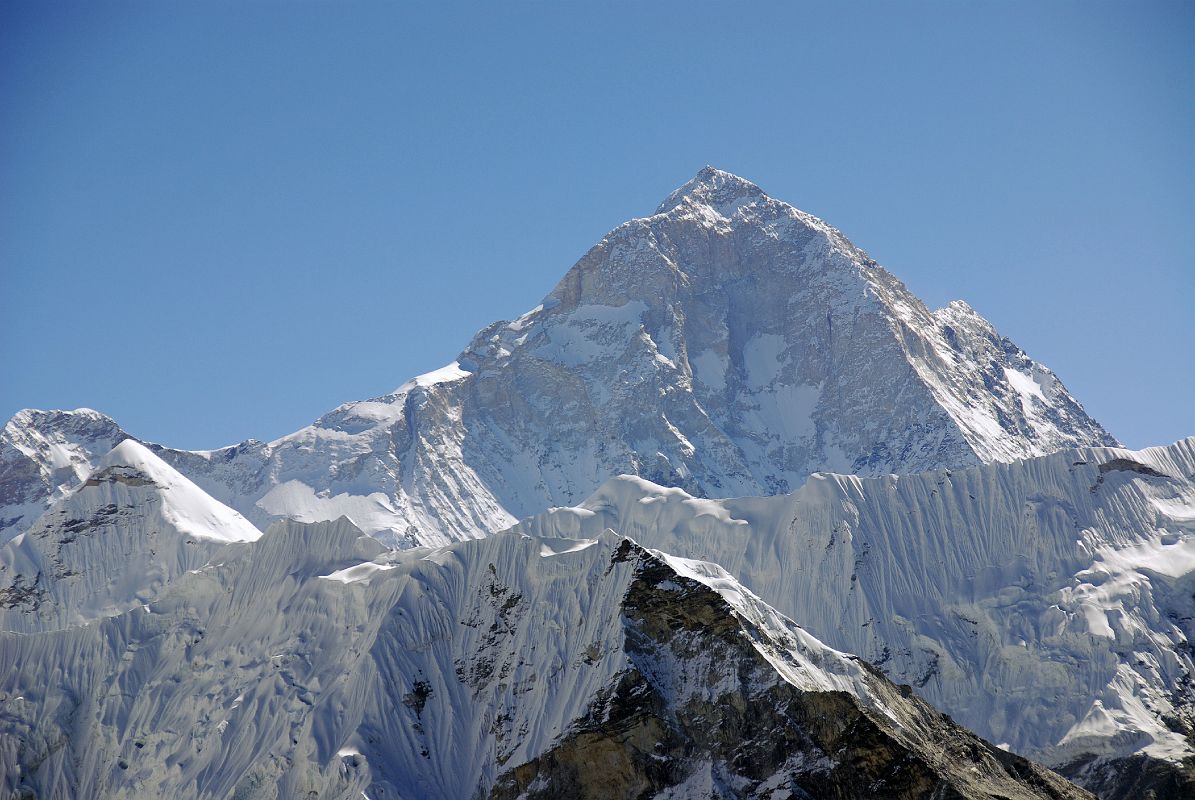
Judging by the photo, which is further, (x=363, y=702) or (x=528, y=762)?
(x=363, y=702)

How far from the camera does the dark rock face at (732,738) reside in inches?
5571

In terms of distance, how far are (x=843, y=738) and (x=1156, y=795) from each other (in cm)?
4780

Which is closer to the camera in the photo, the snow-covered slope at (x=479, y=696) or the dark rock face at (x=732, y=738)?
the dark rock face at (x=732, y=738)

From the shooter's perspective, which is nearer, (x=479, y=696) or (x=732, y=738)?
(x=732, y=738)

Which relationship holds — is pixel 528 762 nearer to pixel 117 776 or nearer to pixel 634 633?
pixel 634 633

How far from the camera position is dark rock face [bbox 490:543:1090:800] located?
14150 centimetres

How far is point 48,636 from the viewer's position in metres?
199

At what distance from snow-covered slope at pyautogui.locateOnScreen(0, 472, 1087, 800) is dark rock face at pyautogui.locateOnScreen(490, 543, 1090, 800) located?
18 centimetres

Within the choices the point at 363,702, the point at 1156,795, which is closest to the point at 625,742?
the point at 363,702

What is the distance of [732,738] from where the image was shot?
146375 millimetres

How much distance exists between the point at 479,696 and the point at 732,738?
3347 centimetres

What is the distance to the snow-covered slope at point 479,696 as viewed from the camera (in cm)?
14575

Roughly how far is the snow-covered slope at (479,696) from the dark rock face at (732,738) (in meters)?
0.18

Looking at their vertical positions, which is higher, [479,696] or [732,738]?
[732,738]
